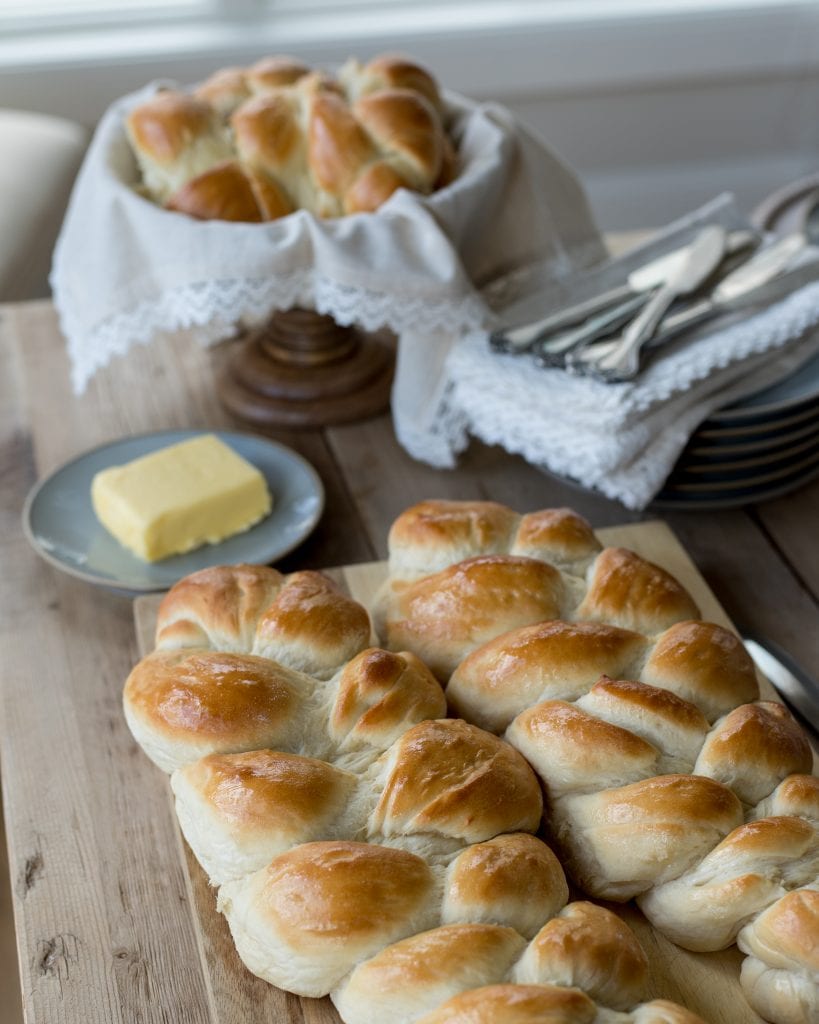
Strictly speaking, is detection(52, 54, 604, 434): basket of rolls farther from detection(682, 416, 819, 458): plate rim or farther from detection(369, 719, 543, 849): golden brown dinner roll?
detection(369, 719, 543, 849): golden brown dinner roll

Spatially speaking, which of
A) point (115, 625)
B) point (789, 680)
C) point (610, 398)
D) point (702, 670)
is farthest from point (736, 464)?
point (115, 625)

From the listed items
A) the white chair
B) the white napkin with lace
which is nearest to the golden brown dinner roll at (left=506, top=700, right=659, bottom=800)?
the white napkin with lace

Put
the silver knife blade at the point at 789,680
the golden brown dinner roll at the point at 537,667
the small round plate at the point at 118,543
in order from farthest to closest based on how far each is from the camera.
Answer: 1. the small round plate at the point at 118,543
2. the silver knife blade at the point at 789,680
3. the golden brown dinner roll at the point at 537,667

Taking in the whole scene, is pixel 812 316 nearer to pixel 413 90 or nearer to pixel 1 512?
pixel 413 90

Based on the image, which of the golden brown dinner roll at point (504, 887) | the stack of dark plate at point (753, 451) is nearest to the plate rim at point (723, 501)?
the stack of dark plate at point (753, 451)

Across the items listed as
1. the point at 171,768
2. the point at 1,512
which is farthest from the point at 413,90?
the point at 171,768

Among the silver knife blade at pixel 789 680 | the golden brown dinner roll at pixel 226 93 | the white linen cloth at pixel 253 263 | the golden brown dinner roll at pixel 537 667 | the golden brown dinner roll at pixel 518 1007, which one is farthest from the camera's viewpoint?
the golden brown dinner roll at pixel 226 93

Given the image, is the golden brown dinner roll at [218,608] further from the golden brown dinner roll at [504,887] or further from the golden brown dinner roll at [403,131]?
the golden brown dinner roll at [403,131]
